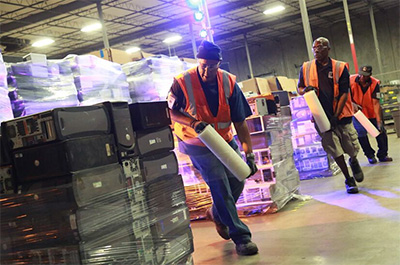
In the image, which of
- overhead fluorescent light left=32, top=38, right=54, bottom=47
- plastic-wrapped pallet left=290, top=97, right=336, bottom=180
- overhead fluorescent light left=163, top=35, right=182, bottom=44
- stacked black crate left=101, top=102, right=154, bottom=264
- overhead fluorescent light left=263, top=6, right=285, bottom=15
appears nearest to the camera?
stacked black crate left=101, top=102, right=154, bottom=264

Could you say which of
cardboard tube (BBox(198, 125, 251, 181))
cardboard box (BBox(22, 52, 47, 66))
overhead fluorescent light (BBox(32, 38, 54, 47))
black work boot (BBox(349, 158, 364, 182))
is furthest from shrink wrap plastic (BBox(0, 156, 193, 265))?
overhead fluorescent light (BBox(32, 38, 54, 47))

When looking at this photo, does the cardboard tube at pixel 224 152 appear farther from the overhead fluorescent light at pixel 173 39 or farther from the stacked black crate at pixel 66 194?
the overhead fluorescent light at pixel 173 39

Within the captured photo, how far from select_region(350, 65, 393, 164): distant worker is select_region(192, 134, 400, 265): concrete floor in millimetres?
2007

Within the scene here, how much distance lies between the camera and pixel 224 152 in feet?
10.9

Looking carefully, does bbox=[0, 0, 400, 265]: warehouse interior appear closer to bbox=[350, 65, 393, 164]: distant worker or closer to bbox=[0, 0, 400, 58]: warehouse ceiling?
bbox=[350, 65, 393, 164]: distant worker

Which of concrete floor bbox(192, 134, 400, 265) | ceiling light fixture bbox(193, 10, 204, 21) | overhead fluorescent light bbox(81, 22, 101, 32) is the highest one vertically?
overhead fluorescent light bbox(81, 22, 101, 32)

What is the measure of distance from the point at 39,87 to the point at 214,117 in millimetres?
1694

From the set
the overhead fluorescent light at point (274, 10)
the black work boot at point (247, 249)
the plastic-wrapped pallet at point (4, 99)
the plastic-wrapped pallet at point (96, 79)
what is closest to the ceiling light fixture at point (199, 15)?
the plastic-wrapped pallet at point (96, 79)

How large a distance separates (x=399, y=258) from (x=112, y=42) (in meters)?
18.7

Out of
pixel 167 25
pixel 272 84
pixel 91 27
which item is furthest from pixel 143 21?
pixel 272 84

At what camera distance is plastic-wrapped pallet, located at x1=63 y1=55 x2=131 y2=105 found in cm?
452

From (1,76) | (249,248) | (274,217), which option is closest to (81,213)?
(249,248)

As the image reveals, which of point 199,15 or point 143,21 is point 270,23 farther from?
point 199,15

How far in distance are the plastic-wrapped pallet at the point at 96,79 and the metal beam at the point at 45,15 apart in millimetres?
9990
